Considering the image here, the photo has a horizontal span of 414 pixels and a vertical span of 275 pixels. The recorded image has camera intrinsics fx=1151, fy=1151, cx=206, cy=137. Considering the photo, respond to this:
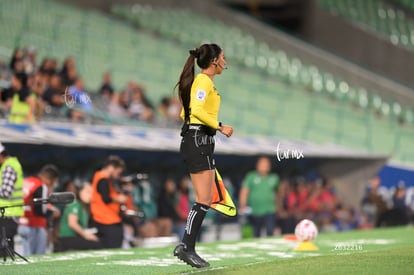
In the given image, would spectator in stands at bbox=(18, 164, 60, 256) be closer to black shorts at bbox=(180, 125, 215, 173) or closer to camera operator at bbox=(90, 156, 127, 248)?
camera operator at bbox=(90, 156, 127, 248)

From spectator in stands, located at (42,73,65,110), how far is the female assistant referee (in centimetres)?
1010

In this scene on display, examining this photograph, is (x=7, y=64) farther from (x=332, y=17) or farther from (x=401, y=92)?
(x=332, y=17)

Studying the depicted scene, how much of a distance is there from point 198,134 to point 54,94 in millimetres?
10420

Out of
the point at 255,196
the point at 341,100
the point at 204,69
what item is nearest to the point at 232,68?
the point at 341,100

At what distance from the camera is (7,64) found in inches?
886

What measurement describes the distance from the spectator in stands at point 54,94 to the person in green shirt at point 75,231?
12.0 ft

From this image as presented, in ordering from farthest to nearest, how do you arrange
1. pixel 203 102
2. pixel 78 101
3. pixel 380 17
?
pixel 380 17
pixel 78 101
pixel 203 102

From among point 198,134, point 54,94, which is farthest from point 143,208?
point 198,134

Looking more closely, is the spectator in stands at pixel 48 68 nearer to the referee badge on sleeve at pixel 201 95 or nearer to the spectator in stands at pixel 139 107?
the spectator in stands at pixel 139 107

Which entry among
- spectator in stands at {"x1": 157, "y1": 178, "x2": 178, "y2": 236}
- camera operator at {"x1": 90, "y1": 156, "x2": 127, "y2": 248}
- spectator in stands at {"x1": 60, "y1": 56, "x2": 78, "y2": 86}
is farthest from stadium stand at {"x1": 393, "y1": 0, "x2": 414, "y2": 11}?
camera operator at {"x1": 90, "y1": 156, "x2": 127, "y2": 248}

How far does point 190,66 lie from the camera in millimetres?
11086

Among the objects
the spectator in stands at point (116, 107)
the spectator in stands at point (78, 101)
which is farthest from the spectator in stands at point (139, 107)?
the spectator in stands at point (78, 101)

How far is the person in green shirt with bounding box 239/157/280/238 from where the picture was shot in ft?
66.3

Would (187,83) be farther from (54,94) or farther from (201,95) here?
(54,94)
